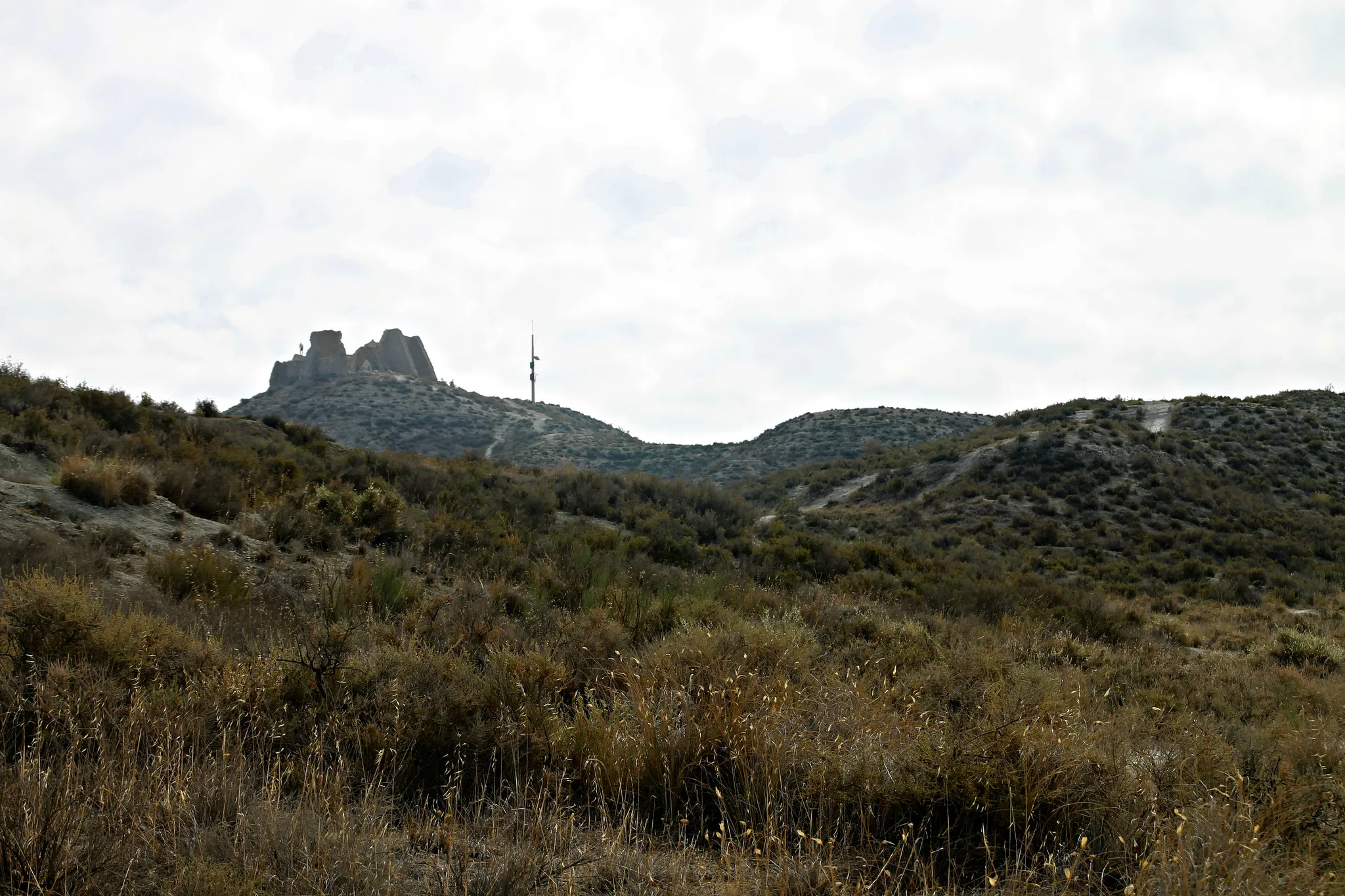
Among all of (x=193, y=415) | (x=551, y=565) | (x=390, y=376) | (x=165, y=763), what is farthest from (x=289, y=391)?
(x=165, y=763)

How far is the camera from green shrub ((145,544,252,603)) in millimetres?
7477

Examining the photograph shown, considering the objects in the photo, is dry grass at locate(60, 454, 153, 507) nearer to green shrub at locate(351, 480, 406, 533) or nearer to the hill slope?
green shrub at locate(351, 480, 406, 533)

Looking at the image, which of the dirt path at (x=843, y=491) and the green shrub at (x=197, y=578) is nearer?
the green shrub at (x=197, y=578)

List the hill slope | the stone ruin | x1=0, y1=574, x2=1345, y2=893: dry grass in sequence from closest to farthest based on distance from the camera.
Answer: x1=0, y1=574, x2=1345, y2=893: dry grass
the hill slope
the stone ruin

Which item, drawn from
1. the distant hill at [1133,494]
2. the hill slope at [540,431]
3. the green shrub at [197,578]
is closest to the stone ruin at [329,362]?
the hill slope at [540,431]

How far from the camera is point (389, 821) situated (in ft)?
12.3

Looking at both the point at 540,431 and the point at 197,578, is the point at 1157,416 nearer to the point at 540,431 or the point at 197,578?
the point at 197,578

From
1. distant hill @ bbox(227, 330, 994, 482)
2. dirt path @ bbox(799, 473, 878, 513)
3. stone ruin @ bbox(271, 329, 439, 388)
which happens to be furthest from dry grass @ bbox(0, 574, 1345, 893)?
stone ruin @ bbox(271, 329, 439, 388)

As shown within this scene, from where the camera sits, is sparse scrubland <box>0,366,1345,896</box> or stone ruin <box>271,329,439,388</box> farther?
stone ruin <box>271,329,439,388</box>

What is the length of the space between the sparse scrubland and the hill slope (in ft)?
136

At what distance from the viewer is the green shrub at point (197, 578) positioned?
7.48 metres

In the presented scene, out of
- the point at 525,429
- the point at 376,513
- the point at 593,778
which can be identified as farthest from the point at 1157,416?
the point at 525,429

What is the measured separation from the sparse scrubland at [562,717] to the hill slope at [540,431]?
136ft

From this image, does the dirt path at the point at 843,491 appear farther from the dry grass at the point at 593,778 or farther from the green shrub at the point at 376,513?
the dry grass at the point at 593,778
